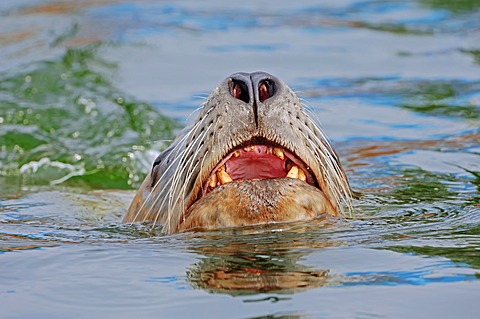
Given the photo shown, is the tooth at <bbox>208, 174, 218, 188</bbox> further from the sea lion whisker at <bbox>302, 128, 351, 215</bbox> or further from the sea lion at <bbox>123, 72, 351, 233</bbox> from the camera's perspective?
the sea lion whisker at <bbox>302, 128, 351, 215</bbox>

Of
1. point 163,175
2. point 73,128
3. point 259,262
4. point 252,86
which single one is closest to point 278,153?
point 252,86

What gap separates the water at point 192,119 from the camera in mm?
3576

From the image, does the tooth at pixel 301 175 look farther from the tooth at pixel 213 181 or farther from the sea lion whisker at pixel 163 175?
the sea lion whisker at pixel 163 175

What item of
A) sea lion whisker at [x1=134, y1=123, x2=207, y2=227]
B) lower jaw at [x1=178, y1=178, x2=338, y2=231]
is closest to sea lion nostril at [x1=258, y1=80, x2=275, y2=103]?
lower jaw at [x1=178, y1=178, x2=338, y2=231]

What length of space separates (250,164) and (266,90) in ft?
1.19

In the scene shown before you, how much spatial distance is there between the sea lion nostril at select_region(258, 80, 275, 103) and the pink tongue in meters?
0.28

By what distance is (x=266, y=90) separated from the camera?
4.40m

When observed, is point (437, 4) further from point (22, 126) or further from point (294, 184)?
point (294, 184)

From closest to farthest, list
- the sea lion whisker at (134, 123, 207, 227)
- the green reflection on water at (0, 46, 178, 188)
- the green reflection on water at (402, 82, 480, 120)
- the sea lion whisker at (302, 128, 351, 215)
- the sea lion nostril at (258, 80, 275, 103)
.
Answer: the sea lion nostril at (258, 80, 275, 103)
the sea lion whisker at (302, 128, 351, 215)
the sea lion whisker at (134, 123, 207, 227)
the green reflection on water at (0, 46, 178, 188)
the green reflection on water at (402, 82, 480, 120)

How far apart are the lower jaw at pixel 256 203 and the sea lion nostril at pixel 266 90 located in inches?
13.4

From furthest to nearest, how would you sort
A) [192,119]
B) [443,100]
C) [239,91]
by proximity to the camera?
1. [443,100]
2. [192,119]
3. [239,91]

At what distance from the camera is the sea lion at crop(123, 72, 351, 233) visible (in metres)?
4.30

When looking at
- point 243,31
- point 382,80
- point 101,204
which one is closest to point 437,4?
point 243,31

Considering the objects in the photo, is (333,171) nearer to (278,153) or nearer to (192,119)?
(278,153)
